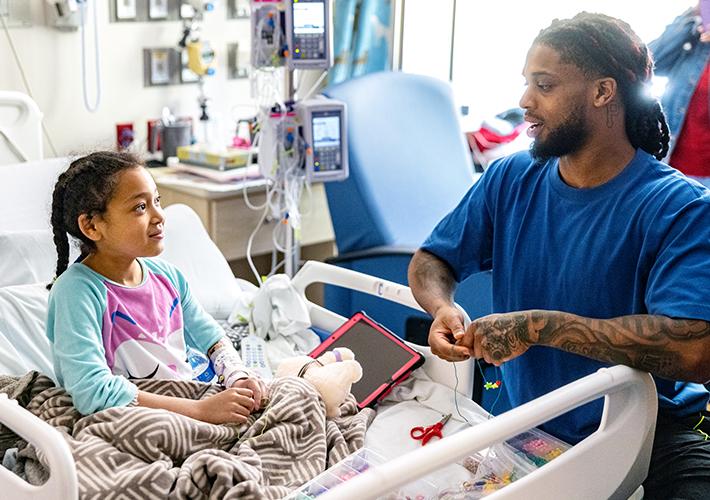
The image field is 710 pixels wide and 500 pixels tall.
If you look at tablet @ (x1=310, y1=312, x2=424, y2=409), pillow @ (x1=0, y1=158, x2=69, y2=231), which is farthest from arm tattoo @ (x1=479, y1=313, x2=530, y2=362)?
pillow @ (x1=0, y1=158, x2=69, y2=231)

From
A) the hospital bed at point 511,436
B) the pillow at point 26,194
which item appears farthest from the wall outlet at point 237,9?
the hospital bed at point 511,436

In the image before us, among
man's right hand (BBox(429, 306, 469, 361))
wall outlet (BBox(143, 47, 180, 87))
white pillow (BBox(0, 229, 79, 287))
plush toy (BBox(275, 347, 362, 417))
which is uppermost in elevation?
wall outlet (BBox(143, 47, 180, 87))

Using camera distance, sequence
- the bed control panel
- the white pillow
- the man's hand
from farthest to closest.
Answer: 1. the white pillow
2. the bed control panel
3. the man's hand

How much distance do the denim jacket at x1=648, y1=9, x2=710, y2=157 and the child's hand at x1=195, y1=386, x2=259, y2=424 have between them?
6.17 feet

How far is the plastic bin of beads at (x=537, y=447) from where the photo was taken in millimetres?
1752

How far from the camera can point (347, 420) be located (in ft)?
6.50

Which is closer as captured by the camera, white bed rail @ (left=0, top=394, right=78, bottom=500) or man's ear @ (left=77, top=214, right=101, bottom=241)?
white bed rail @ (left=0, top=394, right=78, bottom=500)

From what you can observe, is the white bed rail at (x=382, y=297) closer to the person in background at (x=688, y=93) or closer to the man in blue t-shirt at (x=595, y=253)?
the man in blue t-shirt at (x=595, y=253)

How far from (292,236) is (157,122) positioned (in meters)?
0.79

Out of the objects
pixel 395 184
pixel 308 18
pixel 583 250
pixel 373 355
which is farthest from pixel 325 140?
pixel 583 250

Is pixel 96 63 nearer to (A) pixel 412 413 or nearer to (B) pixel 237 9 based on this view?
(B) pixel 237 9

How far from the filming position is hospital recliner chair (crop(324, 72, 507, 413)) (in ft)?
10.1

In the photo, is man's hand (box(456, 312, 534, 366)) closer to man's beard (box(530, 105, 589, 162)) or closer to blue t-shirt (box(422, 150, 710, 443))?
blue t-shirt (box(422, 150, 710, 443))

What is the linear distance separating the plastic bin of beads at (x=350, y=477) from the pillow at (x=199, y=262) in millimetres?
1001
